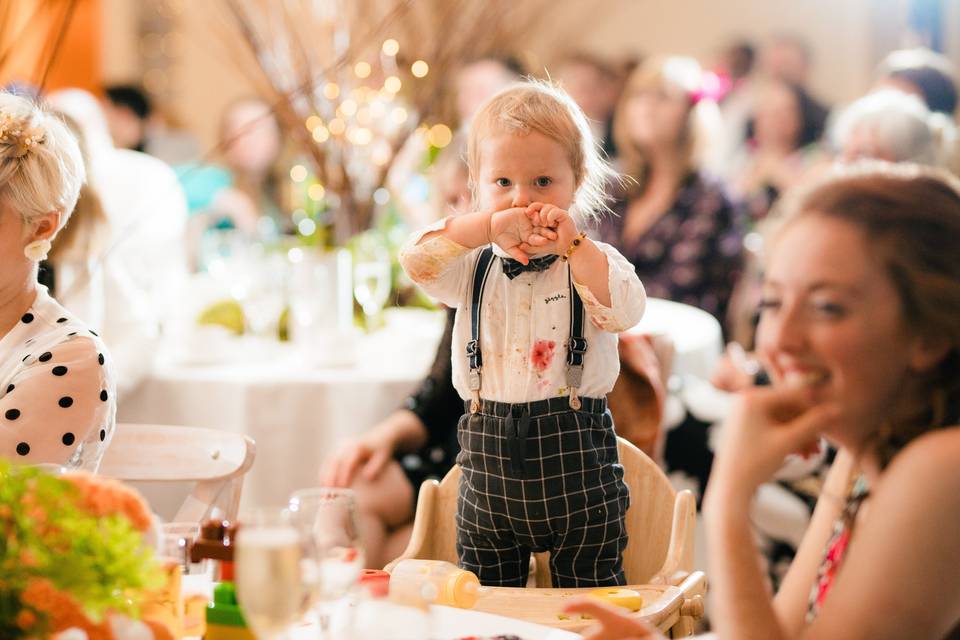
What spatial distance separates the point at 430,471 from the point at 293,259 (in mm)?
793

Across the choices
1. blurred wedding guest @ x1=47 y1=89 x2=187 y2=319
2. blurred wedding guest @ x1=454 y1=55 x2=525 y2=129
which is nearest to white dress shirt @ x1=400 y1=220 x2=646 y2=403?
blurred wedding guest @ x1=47 y1=89 x2=187 y2=319

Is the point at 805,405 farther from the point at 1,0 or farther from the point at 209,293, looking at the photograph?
the point at 209,293

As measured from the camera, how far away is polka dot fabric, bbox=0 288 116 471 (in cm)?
180

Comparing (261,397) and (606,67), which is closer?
(261,397)

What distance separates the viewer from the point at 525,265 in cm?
183

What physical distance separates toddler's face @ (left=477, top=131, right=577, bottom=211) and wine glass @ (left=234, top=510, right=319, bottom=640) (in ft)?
2.31

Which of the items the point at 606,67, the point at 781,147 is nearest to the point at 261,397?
the point at 606,67

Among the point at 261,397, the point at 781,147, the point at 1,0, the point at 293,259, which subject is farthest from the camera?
the point at 781,147

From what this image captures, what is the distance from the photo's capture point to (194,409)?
312cm

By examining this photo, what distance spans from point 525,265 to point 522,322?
88mm

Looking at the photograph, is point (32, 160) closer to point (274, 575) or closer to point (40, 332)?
point (40, 332)

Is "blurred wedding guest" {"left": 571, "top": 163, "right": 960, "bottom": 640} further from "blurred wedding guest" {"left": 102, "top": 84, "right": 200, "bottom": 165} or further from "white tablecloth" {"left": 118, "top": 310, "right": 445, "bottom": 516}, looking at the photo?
"blurred wedding guest" {"left": 102, "top": 84, "right": 200, "bottom": 165}

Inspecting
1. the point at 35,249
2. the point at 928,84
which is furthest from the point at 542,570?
the point at 928,84

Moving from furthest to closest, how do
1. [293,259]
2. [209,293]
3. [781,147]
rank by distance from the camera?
[781,147] < [209,293] < [293,259]
